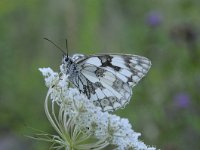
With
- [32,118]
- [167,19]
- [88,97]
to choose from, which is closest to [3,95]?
[32,118]

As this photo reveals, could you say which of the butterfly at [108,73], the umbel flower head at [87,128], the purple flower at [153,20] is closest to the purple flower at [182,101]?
the purple flower at [153,20]

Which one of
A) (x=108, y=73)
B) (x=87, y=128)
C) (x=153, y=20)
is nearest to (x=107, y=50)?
(x=153, y=20)

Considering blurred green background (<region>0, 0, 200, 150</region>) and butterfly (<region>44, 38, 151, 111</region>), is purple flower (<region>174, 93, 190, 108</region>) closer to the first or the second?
blurred green background (<region>0, 0, 200, 150</region>)

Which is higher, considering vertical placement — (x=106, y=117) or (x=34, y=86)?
(x=34, y=86)

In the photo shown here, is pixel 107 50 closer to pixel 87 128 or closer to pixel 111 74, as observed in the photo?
pixel 111 74

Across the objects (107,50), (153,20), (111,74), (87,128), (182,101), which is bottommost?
(87,128)

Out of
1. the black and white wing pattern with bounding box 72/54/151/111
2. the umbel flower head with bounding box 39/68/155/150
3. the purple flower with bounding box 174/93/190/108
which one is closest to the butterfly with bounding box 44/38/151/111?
the black and white wing pattern with bounding box 72/54/151/111

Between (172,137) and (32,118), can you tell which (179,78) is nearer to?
(172,137)

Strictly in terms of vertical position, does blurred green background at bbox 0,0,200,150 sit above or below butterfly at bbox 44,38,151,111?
above
